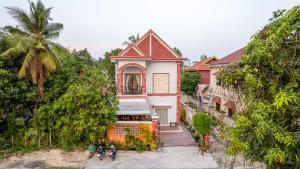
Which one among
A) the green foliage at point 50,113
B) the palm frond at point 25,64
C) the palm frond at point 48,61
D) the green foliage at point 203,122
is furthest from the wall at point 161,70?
the palm frond at point 25,64

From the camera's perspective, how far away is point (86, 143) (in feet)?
45.5

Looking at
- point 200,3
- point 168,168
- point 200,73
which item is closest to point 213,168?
point 168,168

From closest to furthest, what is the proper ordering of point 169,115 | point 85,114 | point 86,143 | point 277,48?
point 277,48
point 85,114
point 86,143
point 169,115

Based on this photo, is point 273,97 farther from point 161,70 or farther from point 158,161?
point 161,70

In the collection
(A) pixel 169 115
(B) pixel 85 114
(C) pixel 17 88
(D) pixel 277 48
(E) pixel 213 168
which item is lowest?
(E) pixel 213 168

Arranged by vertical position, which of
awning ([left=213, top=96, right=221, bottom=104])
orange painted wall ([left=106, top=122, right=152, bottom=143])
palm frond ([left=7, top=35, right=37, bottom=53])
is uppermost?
palm frond ([left=7, top=35, right=37, bottom=53])

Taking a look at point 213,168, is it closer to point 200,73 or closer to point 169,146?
point 169,146

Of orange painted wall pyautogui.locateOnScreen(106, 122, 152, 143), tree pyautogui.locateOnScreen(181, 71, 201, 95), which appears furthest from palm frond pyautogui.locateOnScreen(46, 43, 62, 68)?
tree pyautogui.locateOnScreen(181, 71, 201, 95)

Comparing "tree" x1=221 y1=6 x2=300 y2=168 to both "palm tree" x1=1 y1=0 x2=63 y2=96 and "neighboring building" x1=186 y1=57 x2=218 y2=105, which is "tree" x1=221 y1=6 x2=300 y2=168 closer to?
"palm tree" x1=1 y1=0 x2=63 y2=96

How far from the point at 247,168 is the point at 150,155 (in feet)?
18.7

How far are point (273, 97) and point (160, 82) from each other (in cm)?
1567

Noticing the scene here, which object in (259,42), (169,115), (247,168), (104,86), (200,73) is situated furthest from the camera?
(200,73)

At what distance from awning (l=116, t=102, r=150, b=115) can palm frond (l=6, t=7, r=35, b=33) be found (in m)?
8.79

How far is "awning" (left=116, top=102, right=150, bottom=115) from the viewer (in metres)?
15.0
